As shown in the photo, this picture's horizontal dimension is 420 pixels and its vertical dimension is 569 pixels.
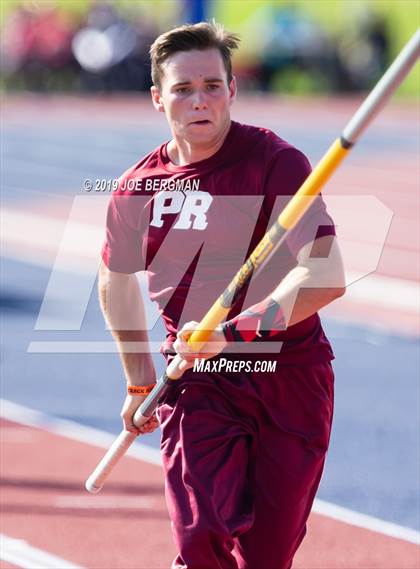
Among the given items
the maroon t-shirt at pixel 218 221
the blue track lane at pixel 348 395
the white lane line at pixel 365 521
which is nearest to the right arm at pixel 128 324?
the maroon t-shirt at pixel 218 221

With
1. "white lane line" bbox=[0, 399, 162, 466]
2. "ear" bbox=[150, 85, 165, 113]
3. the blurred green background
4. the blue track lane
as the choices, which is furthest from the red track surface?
the blurred green background

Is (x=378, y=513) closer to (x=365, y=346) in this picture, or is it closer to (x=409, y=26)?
(x=365, y=346)

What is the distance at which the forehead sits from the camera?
463cm

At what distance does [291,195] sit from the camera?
449cm

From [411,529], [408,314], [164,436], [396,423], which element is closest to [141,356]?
[164,436]

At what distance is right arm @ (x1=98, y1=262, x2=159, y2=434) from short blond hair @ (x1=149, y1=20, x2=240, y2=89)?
0.89 metres

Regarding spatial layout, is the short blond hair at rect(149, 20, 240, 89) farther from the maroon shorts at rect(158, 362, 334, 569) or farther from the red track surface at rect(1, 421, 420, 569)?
the red track surface at rect(1, 421, 420, 569)

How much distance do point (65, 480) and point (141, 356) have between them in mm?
2480

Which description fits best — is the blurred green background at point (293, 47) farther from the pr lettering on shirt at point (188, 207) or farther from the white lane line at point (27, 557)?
the pr lettering on shirt at point (188, 207)

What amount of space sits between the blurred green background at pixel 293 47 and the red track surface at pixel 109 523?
25.0m

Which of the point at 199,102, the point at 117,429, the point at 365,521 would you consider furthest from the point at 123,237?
the point at 117,429

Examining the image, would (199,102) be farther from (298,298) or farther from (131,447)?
(131,447)

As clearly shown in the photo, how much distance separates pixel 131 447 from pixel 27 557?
1831 mm

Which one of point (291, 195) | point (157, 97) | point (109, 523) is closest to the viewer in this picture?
point (291, 195)
